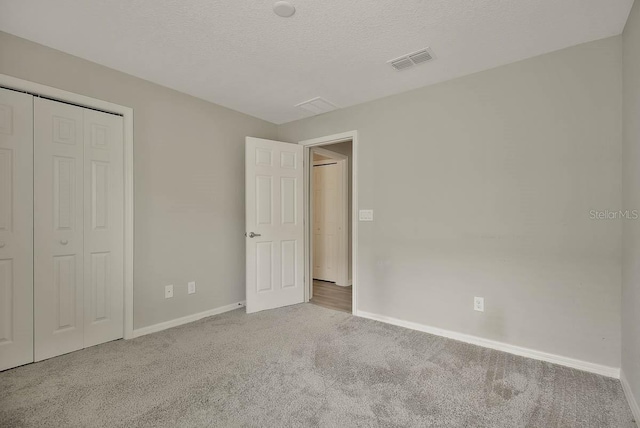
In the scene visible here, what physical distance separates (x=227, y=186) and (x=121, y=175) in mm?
1126

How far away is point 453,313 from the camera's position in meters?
2.76

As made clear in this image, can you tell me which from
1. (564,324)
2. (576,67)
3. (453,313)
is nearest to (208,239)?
(453,313)

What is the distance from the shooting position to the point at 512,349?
96.5 inches

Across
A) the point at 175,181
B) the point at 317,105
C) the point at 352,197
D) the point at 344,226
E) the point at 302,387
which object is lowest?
the point at 302,387

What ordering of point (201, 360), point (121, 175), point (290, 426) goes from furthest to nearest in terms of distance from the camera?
point (121, 175) → point (201, 360) → point (290, 426)

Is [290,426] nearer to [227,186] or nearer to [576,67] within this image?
[227,186]

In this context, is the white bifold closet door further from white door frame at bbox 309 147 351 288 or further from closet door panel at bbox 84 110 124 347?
white door frame at bbox 309 147 351 288

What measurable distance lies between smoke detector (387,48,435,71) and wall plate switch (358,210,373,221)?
145 cm

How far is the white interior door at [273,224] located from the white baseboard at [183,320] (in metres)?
0.30

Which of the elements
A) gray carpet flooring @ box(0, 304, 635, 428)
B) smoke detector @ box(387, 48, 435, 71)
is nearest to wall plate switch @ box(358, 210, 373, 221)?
gray carpet flooring @ box(0, 304, 635, 428)

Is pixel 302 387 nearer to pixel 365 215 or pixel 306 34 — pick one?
pixel 365 215

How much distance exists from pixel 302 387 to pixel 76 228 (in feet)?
7.13

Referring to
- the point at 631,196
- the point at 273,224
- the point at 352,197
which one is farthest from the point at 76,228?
the point at 631,196

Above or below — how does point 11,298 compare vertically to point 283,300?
above
